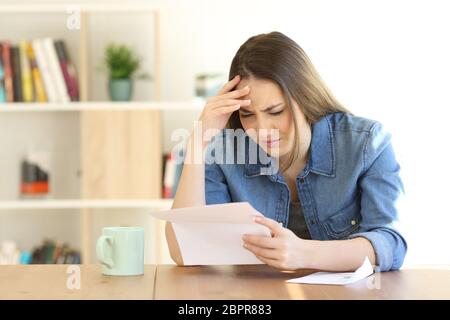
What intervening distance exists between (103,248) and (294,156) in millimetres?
567

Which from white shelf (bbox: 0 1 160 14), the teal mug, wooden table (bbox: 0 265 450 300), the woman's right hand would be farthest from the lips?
white shelf (bbox: 0 1 160 14)

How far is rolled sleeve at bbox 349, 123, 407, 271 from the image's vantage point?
1536mm

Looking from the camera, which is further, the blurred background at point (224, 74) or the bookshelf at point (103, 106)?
the blurred background at point (224, 74)

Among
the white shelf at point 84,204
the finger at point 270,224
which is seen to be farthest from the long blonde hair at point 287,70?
the white shelf at point 84,204

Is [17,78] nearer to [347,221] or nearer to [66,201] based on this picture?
[66,201]

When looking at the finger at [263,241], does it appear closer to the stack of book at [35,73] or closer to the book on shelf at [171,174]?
the book on shelf at [171,174]

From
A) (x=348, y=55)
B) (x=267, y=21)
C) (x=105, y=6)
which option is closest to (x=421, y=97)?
(x=348, y=55)

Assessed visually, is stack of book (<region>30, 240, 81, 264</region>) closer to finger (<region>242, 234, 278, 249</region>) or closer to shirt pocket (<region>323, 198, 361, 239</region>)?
shirt pocket (<region>323, 198, 361, 239</region>)

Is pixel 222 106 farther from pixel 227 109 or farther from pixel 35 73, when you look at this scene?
pixel 35 73

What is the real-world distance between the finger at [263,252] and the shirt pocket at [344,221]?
0.36 meters

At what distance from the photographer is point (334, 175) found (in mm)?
1766

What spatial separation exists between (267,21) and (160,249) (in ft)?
3.91

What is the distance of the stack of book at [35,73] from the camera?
3.36 m

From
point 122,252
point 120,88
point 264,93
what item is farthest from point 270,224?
point 120,88
